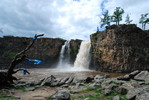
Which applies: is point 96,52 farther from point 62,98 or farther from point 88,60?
point 62,98

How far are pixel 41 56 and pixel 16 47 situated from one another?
7.81m

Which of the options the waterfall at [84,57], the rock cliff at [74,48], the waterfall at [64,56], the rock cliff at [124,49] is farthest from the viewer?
the waterfall at [64,56]

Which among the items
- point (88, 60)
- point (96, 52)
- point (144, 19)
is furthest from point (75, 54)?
point (144, 19)

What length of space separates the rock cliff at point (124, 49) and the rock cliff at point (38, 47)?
53.4ft

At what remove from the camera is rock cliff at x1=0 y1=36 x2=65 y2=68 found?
127 ft

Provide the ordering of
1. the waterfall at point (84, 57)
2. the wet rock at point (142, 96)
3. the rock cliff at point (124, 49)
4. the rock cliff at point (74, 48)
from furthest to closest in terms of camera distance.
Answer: the rock cliff at point (74, 48) → the waterfall at point (84, 57) → the rock cliff at point (124, 49) → the wet rock at point (142, 96)

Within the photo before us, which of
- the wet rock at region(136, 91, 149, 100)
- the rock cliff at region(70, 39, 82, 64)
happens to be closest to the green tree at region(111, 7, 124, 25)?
the rock cliff at region(70, 39, 82, 64)

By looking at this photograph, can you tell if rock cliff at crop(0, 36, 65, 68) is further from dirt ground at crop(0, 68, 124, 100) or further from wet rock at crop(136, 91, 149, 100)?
wet rock at crop(136, 91, 149, 100)

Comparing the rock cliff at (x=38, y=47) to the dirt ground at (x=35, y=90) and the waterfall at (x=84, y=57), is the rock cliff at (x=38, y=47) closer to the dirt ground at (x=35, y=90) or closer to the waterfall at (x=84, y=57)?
the waterfall at (x=84, y=57)

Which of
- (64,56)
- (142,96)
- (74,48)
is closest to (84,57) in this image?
(74,48)

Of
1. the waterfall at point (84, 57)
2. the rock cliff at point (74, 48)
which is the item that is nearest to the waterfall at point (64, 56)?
the rock cliff at point (74, 48)

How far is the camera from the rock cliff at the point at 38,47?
38.6 m

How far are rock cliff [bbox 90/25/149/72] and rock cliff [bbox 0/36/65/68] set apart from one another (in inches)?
641

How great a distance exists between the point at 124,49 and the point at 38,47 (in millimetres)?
25429
